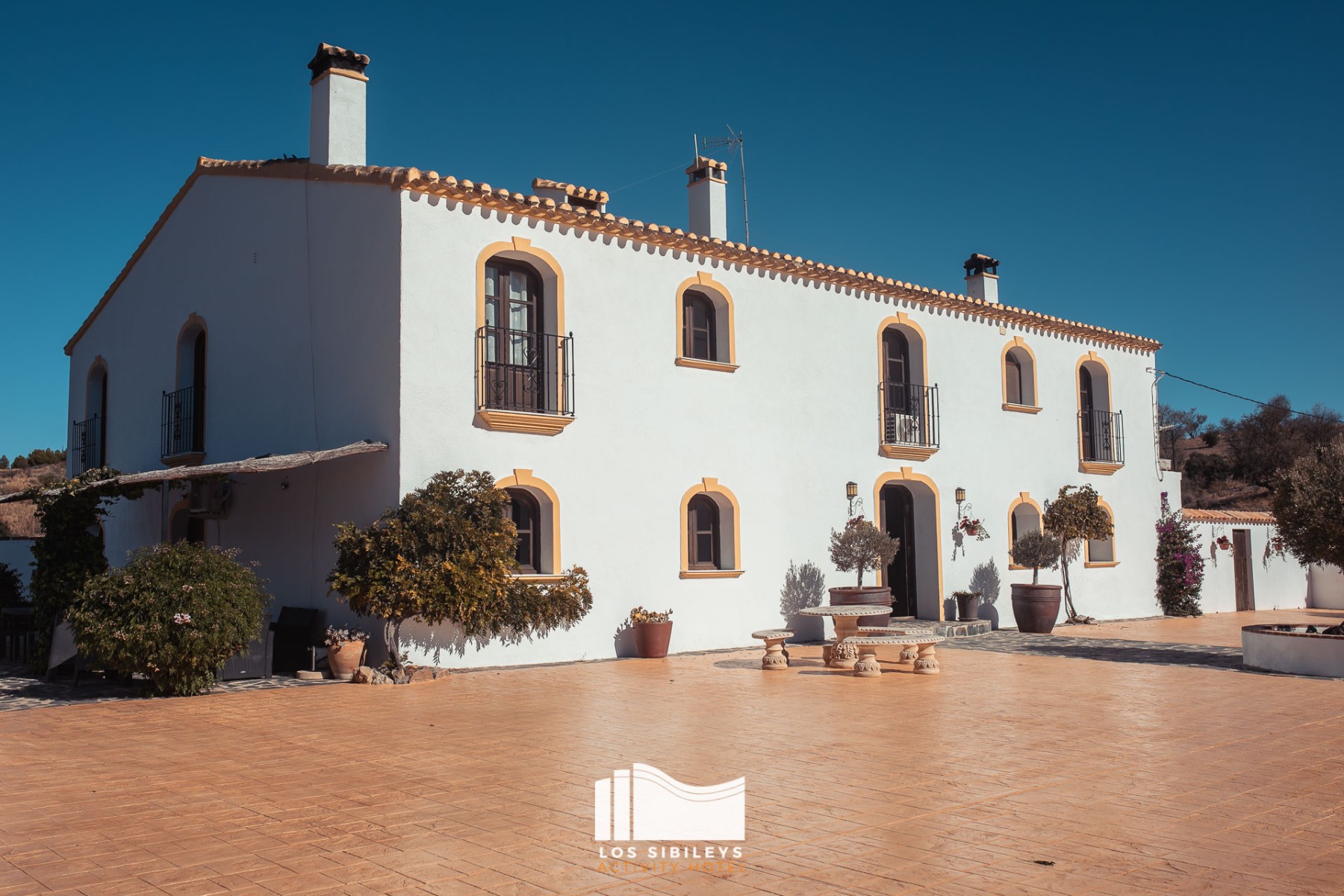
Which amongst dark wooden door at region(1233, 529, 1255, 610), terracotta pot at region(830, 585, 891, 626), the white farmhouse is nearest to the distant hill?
the white farmhouse

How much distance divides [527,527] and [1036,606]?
29.9ft

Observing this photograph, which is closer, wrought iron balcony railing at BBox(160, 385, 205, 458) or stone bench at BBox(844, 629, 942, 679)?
stone bench at BBox(844, 629, 942, 679)

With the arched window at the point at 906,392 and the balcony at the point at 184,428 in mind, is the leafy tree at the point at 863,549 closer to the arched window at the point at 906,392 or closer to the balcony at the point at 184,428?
the arched window at the point at 906,392

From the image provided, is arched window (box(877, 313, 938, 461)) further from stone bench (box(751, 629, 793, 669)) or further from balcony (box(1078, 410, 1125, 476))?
stone bench (box(751, 629, 793, 669))

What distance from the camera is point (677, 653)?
601 inches

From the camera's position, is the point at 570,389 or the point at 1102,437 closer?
the point at 570,389

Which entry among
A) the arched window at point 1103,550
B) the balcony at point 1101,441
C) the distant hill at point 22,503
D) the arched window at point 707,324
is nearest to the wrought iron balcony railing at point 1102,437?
the balcony at point 1101,441

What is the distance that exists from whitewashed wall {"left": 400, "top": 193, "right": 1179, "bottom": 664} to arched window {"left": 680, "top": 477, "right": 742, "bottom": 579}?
17 cm

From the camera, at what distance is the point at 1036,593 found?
60.0ft

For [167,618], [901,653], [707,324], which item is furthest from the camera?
[707,324]

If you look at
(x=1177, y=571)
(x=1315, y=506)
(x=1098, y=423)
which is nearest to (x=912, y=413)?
(x=1098, y=423)

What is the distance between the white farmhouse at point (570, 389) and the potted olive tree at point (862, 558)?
1.51 ft

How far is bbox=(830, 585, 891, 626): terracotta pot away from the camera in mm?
16234

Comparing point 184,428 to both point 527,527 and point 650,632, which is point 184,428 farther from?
point 650,632
